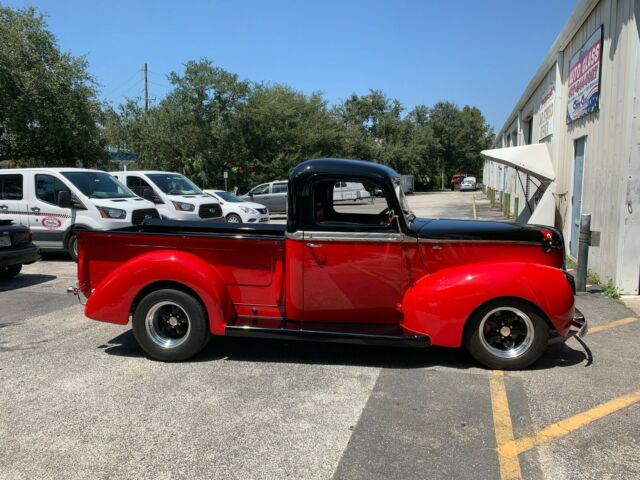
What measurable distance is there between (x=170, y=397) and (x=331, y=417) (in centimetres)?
133

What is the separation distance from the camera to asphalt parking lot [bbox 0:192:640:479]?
3160 mm

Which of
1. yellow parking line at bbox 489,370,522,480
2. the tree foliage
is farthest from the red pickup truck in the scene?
the tree foliage

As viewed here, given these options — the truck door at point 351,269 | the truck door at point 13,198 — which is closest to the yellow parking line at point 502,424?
the truck door at point 351,269

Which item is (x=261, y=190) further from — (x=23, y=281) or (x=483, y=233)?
(x=483, y=233)

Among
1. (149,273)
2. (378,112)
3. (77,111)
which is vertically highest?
(378,112)

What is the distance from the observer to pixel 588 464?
312cm

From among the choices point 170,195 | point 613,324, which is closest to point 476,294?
point 613,324

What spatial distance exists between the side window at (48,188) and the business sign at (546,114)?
10.8 meters

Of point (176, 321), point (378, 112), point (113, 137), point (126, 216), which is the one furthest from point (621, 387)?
point (378, 112)

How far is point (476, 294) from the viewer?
14.4 feet

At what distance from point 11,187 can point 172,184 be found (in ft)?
15.0

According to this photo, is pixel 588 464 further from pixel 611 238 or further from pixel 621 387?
pixel 611 238

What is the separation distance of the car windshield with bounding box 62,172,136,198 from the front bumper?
83.6 inches

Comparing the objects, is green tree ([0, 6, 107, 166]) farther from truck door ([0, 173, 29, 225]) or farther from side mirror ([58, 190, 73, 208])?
side mirror ([58, 190, 73, 208])
